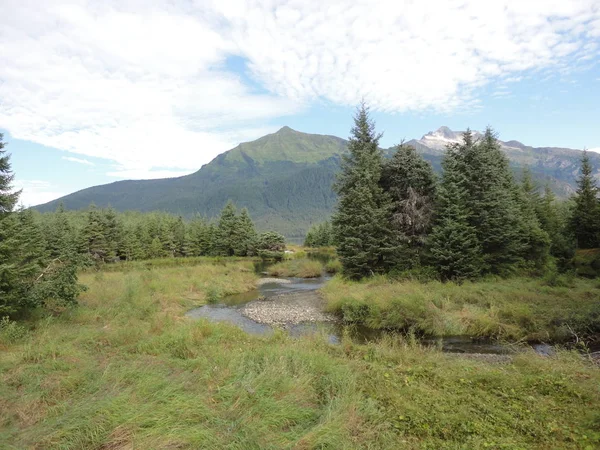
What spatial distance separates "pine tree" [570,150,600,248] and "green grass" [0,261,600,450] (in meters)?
29.1

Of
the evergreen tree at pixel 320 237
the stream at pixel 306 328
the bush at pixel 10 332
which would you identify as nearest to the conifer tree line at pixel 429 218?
the stream at pixel 306 328

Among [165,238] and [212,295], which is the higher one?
[165,238]

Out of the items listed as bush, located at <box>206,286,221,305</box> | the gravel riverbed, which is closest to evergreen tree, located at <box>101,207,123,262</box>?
bush, located at <box>206,286,221,305</box>

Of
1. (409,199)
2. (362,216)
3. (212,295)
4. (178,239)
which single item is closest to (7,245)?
(212,295)

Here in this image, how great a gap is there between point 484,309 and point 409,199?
397 inches

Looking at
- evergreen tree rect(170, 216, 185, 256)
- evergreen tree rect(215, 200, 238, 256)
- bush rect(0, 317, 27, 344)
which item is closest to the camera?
bush rect(0, 317, 27, 344)

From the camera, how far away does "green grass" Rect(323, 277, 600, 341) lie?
42.4ft

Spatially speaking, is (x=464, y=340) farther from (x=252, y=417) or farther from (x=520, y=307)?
(x=252, y=417)

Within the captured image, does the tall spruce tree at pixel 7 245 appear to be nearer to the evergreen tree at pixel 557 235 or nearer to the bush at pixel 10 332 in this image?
the bush at pixel 10 332

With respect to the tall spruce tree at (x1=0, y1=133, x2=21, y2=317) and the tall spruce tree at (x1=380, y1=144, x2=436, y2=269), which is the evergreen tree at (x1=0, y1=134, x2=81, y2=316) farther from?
the tall spruce tree at (x1=380, y1=144, x2=436, y2=269)

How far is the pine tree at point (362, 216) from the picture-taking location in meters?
22.7

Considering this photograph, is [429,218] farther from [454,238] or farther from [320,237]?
[320,237]

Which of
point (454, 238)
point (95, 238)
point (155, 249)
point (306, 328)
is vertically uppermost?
point (95, 238)

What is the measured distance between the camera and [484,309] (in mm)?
14844
